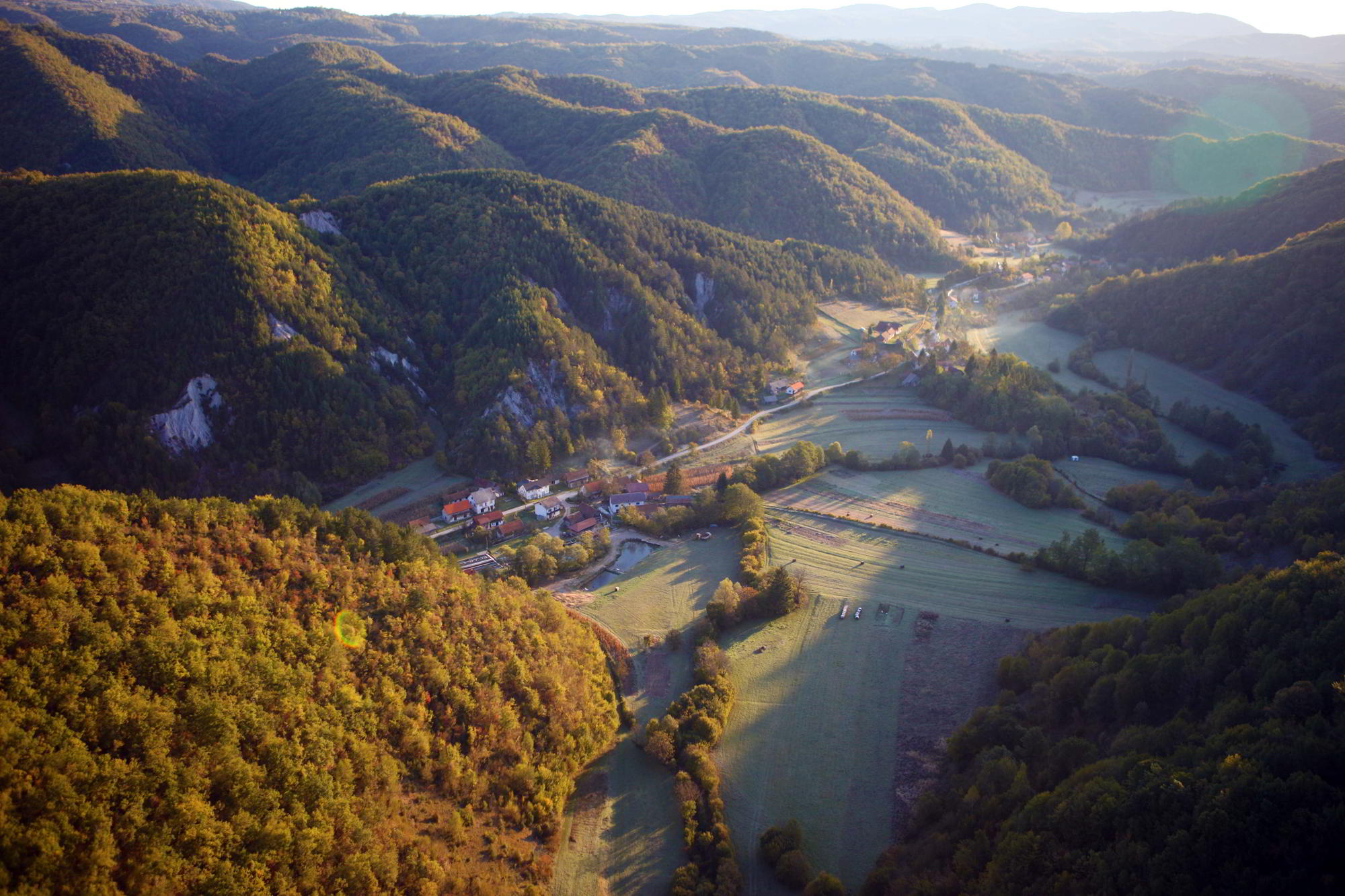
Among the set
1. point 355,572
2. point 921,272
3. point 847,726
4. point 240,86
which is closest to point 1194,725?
point 847,726

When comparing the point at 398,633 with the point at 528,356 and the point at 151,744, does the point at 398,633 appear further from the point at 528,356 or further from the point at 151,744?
the point at 528,356

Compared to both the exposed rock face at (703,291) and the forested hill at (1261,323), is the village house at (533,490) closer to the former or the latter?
the exposed rock face at (703,291)

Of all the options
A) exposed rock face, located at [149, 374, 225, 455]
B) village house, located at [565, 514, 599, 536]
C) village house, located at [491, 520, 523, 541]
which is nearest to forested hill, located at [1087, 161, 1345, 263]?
village house, located at [565, 514, 599, 536]

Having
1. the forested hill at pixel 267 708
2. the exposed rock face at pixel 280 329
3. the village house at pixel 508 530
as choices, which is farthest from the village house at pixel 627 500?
the exposed rock face at pixel 280 329

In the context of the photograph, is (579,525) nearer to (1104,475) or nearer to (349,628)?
(349,628)

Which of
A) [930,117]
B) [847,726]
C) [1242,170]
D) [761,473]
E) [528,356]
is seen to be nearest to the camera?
[847,726]

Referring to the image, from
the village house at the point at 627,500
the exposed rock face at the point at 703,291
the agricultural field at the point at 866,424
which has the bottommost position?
the village house at the point at 627,500

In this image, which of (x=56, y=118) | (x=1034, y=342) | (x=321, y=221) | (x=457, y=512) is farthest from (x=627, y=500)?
(x=56, y=118)
